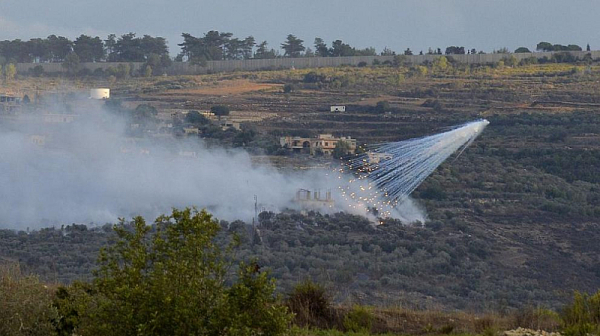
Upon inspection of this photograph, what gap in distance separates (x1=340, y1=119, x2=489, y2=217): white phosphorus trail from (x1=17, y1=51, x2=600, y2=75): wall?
2596cm

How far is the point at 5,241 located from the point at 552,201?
55.8 ft

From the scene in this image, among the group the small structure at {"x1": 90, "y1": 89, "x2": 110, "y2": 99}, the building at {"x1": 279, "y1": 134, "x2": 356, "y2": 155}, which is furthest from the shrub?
the small structure at {"x1": 90, "y1": 89, "x2": 110, "y2": 99}

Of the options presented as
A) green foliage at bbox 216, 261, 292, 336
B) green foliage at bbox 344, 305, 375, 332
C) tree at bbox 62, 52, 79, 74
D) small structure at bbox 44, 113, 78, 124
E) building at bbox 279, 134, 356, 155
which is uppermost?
green foliage at bbox 216, 261, 292, 336

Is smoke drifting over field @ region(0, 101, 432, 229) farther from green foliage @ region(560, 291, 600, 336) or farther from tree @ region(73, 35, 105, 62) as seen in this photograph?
tree @ region(73, 35, 105, 62)

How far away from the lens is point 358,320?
14.7 meters

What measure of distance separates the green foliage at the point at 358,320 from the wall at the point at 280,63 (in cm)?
5598

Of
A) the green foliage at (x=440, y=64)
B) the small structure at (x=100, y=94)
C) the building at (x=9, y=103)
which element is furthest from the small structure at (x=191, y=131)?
the green foliage at (x=440, y=64)

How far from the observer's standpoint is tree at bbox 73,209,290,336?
1013 centimetres

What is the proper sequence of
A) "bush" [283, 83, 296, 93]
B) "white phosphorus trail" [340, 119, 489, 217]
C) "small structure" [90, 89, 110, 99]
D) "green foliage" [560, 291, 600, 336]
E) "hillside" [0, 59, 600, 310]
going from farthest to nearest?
1. "bush" [283, 83, 296, 93]
2. "small structure" [90, 89, 110, 99]
3. "white phosphorus trail" [340, 119, 489, 217]
4. "hillside" [0, 59, 600, 310]
5. "green foliage" [560, 291, 600, 336]

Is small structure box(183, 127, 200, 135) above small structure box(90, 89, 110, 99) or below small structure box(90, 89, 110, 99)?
below

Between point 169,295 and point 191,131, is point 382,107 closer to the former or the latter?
point 191,131

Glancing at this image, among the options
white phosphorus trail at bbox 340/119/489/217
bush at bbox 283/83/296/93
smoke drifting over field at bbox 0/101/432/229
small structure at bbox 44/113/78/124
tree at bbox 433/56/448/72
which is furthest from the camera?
tree at bbox 433/56/448/72

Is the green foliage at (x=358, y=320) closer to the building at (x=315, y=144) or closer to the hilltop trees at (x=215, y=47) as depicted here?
the building at (x=315, y=144)

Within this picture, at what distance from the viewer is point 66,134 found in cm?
4766
